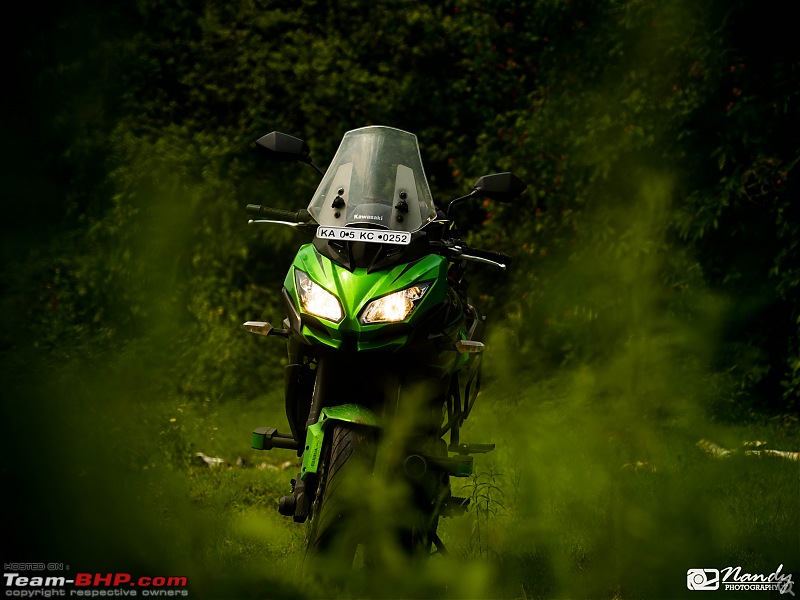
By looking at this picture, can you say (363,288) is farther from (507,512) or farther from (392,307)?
(507,512)

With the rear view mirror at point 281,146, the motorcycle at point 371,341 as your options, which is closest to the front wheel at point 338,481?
the motorcycle at point 371,341

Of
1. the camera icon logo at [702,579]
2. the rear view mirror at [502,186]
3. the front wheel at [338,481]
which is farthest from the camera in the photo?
the rear view mirror at [502,186]

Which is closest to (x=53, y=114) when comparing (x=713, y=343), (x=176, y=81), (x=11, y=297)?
(x=11, y=297)

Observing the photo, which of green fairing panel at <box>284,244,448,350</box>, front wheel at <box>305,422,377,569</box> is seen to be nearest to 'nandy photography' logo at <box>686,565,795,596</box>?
front wheel at <box>305,422,377,569</box>

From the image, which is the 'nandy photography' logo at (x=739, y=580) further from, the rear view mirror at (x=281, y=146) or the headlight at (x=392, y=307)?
the rear view mirror at (x=281, y=146)

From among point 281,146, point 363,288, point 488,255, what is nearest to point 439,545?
point 363,288

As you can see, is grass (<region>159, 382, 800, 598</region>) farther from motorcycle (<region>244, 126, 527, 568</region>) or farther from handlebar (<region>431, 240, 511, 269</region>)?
handlebar (<region>431, 240, 511, 269</region>)

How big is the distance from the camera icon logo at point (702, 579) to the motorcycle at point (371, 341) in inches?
37.5

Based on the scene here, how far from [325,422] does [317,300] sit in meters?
0.51

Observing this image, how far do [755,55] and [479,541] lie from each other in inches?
227

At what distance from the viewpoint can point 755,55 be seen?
9.02 meters

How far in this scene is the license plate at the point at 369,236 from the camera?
16.1 feet

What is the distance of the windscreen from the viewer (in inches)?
206

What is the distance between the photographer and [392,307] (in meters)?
4.77
